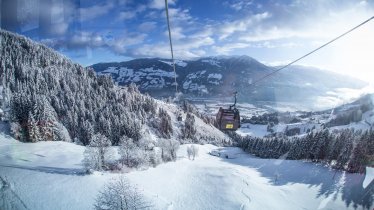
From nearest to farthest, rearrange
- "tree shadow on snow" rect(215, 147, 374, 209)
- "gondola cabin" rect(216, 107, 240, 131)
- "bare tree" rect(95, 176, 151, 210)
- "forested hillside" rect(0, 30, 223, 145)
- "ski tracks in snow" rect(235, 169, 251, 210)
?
"gondola cabin" rect(216, 107, 240, 131) → "bare tree" rect(95, 176, 151, 210) → "ski tracks in snow" rect(235, 169, 251, 210) → "tree shadow on snow" rect(215, 147, 374, 209) → "forested hillside" rect(0, 30, 223, 145)

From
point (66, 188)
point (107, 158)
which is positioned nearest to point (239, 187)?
point (107, 158)

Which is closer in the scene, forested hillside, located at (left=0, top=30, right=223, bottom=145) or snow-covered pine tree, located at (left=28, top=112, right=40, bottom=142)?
snow-covered pine tree, located at (left=28, top=112, right=40, bottom=142)

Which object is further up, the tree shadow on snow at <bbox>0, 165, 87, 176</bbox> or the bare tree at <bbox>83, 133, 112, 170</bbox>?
the bare tree at <bbox>83, 133, 112, 170</bbox>

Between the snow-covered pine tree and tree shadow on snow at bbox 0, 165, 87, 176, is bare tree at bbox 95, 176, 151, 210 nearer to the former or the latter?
tree shadow on snow at bbox 0, 165, 87, 176

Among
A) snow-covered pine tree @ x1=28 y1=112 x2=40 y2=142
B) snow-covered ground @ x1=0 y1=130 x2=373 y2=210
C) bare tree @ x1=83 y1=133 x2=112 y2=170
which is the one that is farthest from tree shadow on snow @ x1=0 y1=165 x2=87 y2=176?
snow-covered pine tree @ x1=28 y1=112 x2=40 y2=142

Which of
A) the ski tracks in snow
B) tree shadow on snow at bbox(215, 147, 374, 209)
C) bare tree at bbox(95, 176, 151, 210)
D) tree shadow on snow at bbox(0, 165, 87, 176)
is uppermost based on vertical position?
tree shadow on snow at bbox(0, 165, 87, 176)

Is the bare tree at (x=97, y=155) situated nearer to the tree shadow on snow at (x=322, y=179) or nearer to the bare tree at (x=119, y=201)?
the bare tree at (x=119, y=201)

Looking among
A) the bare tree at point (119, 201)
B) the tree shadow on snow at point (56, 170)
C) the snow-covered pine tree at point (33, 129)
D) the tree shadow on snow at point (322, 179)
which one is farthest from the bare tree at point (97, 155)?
the tree shadow on snow at point (322, 179)
